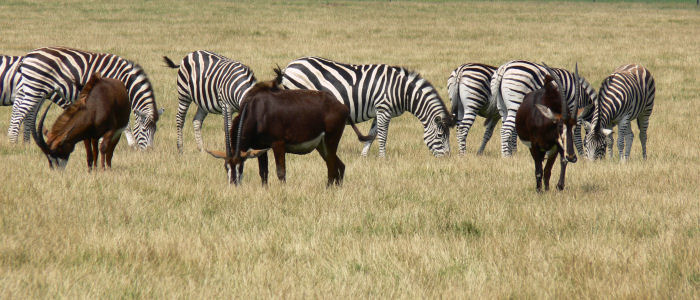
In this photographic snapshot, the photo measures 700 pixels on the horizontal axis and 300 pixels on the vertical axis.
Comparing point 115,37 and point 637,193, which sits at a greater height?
point 115,37

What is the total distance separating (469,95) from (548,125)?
20.0 ft

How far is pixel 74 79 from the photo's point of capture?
13.6 meters

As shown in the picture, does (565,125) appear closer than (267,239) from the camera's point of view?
No

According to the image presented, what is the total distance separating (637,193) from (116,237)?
6140 millimetres

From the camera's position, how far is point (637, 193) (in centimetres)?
901

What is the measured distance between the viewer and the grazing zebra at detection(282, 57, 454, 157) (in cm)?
1377

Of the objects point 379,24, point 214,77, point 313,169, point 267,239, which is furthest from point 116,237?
point 379,24

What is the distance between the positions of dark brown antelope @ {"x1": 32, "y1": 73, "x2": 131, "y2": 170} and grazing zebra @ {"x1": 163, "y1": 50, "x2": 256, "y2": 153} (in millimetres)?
3219

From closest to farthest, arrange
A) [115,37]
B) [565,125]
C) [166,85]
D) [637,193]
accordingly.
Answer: [565,125]
[637,193]
[166,85]
[115,37]

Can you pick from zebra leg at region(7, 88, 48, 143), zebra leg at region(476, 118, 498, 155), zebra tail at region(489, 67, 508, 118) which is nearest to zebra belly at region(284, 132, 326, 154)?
zebra tail at region(489, 67, 508, 118)

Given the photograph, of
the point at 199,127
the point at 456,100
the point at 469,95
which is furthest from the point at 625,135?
the point at 199,127

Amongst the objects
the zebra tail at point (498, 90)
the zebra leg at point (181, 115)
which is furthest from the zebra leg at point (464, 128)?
the zebra leg at point (181, 115)

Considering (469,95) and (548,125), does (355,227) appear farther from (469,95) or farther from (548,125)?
(469,95)

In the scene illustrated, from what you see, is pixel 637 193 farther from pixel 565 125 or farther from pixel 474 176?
pixel 474 176
